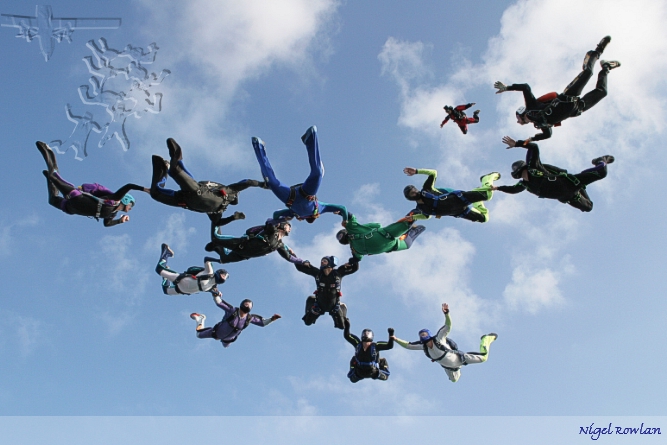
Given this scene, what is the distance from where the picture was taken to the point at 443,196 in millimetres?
13062

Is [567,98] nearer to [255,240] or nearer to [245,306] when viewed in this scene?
[255,240]

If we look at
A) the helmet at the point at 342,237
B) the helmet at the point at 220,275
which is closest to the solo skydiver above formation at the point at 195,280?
the helmet at the point at 220,275

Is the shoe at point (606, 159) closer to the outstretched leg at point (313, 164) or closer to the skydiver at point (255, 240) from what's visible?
the outstretched leg at point (313, 164)

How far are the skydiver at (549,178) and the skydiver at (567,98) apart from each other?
0.56 meters

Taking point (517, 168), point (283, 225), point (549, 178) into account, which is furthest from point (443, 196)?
point (283, 225)

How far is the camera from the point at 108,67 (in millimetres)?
11203

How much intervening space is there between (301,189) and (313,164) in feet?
2.77

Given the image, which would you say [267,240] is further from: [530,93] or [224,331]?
[530,93]

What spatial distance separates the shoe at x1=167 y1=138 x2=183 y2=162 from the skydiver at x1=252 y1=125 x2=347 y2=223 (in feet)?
5.68

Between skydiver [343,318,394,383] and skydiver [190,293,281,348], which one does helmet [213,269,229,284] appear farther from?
skydiver [343,318,394,383]

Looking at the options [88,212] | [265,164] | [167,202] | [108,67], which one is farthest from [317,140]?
[88,212]

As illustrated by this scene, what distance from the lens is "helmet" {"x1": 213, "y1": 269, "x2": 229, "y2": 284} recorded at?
15.0 metres

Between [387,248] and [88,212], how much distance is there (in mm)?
7327

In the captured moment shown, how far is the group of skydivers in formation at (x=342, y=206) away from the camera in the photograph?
12445 millimetres
